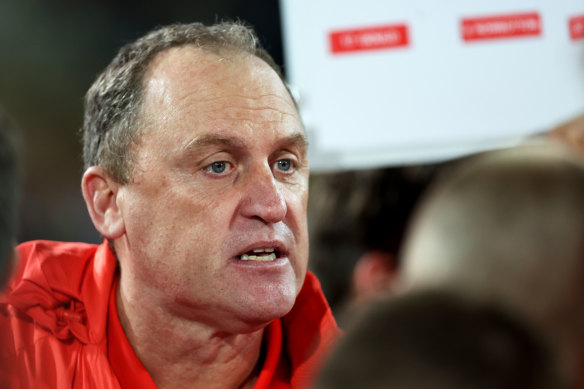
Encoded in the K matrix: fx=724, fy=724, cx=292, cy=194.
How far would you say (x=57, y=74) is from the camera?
3.90 meters

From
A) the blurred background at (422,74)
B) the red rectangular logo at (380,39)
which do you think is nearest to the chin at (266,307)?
the blurred background at (422,74)

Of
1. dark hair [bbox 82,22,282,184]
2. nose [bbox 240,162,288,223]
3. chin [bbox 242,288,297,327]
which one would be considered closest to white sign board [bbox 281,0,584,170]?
dark hair [bbox 82,22,282,184]

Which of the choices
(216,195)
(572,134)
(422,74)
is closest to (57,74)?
(422,74)

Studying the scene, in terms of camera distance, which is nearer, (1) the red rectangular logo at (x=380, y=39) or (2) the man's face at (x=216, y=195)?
(2) the man's face at (x=216, y=195)

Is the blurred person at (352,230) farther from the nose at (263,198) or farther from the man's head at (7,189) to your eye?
the man's head at (7,189)

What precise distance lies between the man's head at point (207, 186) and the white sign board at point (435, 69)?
1307mm

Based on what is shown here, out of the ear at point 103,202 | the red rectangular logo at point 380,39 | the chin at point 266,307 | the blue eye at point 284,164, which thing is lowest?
the chin at point 266,307

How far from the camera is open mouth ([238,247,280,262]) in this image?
1817 millimetres

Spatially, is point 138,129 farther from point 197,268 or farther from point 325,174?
point 325,174

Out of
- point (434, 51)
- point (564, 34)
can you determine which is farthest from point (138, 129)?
point (564, 34)

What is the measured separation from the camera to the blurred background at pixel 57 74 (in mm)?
3688

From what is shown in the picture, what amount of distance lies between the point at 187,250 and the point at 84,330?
370mm

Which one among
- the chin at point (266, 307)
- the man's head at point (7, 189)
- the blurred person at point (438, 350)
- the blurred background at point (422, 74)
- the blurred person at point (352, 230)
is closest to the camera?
the blurred person at point (438, 350)

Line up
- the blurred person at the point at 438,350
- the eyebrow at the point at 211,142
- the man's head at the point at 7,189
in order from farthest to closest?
the eyebrow at the point at 211,142 → the man's head at the point at 7,189 → the blurred person at the point at 438,350
